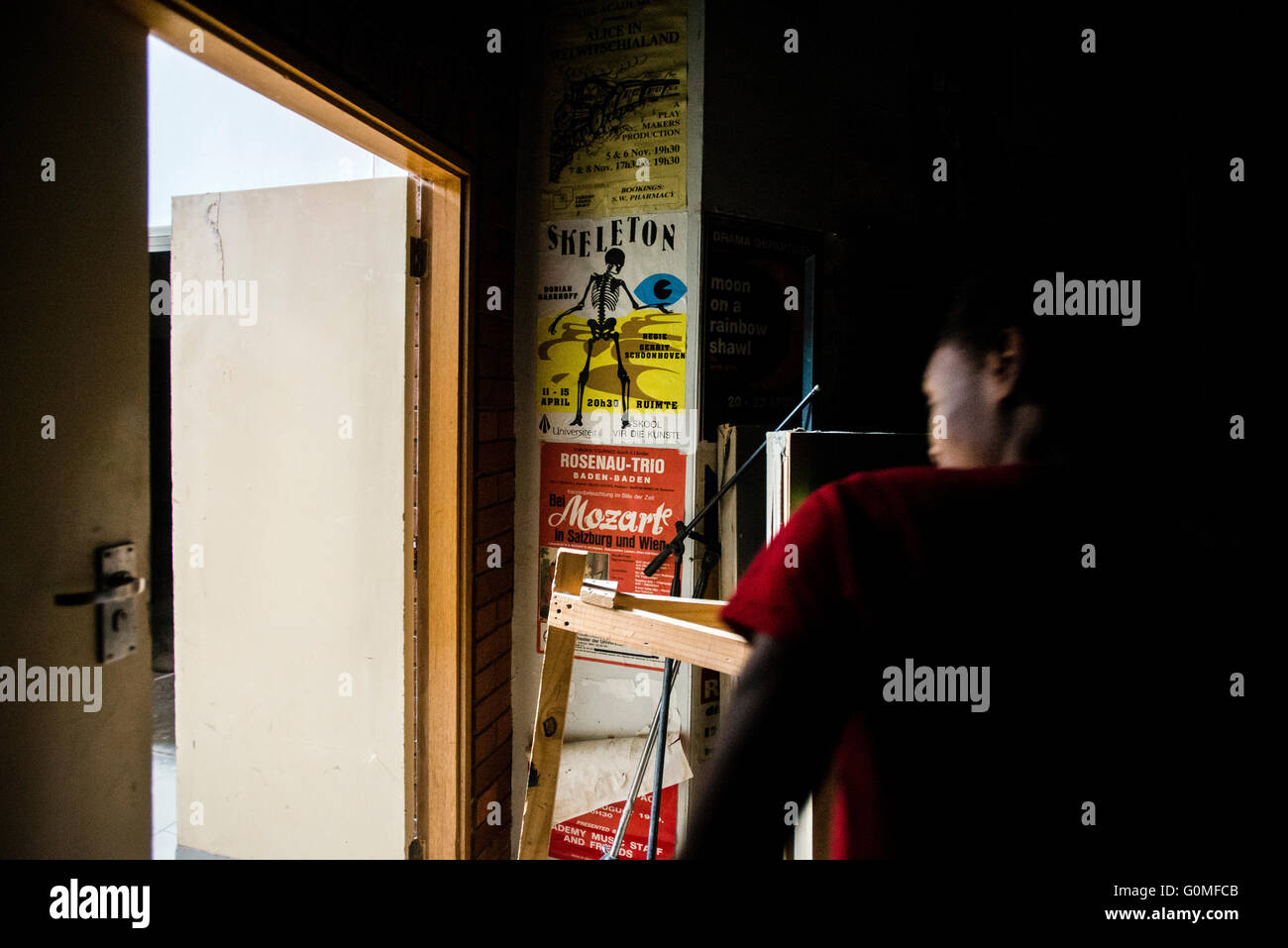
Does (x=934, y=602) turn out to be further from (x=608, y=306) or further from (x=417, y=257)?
(x=417, y=257)

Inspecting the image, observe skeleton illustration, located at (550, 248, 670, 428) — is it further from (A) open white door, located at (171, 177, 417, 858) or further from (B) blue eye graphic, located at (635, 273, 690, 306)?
(A) open white door, located at (171, 177, 417, 858)

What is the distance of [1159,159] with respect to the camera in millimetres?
2473

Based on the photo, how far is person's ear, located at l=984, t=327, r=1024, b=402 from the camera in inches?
32.1

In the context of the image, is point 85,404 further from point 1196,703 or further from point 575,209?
point 1196,703

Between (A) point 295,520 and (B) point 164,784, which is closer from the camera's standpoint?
(A) point 295,520

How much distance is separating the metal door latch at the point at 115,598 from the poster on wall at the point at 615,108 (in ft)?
5.57

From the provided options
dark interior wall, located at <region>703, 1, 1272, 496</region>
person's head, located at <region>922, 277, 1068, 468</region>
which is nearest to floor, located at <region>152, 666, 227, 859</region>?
person's head, located at <region>922, 277, 1068, 468</region>

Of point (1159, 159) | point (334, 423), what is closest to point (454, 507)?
point (334, 423)

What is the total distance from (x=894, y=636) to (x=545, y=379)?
5.98 ft

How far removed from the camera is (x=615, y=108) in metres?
2.19
